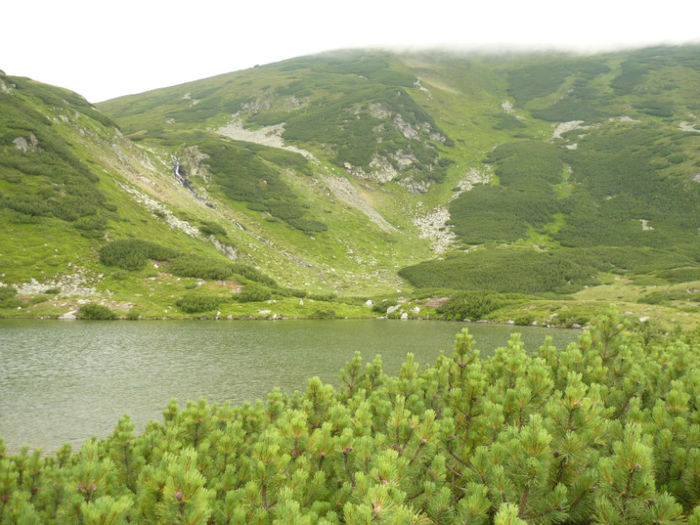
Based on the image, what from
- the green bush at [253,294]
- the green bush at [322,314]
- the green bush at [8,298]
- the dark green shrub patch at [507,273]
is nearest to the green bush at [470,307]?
the dark green shrub patch at [507,273]

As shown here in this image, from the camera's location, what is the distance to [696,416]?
5.51m

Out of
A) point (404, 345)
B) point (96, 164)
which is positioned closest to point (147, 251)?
point (96, 164)

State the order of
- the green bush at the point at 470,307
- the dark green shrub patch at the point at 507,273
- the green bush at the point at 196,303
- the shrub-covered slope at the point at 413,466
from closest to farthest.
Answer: the shrub-covered slope at the point at 413,466 → the green bush at the point at 196,303 → the green bush at the point at 470,307 → the dark green shrub patch at the point at 507,273

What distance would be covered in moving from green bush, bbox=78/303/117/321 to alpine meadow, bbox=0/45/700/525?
0.25m

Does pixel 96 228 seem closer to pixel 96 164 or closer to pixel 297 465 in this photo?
pixel 96 164

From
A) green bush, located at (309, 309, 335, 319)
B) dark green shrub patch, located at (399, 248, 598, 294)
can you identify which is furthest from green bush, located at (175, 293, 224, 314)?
dark green shrub patch, located at (399, 248, 598, 294)

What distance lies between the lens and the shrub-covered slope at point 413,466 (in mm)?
3625

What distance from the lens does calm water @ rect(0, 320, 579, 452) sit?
18.2 meters

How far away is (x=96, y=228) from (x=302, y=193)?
68179 millimetres

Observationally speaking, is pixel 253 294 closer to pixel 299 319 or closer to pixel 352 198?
pixel 299 319

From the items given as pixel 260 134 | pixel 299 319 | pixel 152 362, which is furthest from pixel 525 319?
pixel 260 134

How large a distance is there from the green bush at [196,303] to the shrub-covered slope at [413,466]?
160 ft

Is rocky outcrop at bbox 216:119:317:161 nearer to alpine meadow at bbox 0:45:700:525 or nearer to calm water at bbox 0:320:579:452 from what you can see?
alpine meadow at bbox 0:45:700:525

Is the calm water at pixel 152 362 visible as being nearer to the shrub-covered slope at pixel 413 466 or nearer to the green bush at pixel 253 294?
the green bush at pixel 253 294
